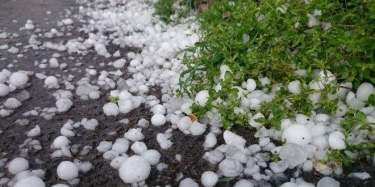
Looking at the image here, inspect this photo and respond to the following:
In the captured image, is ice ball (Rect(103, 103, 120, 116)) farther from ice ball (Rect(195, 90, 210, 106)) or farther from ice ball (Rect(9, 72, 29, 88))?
ice ball (Rect(9, 72, 29, 88))

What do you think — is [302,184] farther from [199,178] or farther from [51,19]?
[51,19]

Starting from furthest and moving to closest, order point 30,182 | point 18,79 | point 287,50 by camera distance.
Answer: point 18,79
point 287,50
point 30,182

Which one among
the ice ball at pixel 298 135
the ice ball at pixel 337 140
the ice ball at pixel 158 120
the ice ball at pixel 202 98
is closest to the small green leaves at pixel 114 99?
the ice ball at pixel 158 120

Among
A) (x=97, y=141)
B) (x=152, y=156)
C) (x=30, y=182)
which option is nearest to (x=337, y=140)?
(x=152, y=156)

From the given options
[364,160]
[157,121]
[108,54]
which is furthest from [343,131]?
[108,54]

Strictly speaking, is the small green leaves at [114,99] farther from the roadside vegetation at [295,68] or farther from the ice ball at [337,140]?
the ice ball at [337,140]

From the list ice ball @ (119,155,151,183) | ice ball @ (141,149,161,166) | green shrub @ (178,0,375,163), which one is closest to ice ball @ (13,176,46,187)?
ice ball @ (119,155,151,183)

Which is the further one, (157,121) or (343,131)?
(157,121)

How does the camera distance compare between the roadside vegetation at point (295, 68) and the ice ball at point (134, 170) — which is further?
the roadside vegetation at point (295, 68)

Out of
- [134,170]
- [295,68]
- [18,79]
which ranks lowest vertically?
[18,79]

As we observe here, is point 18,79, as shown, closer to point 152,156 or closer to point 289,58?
point 152,156

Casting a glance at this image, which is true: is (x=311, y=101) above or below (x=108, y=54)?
above
